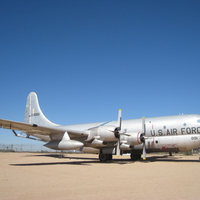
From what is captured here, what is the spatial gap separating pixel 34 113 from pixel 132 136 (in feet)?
50.6

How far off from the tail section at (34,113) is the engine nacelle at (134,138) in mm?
13114

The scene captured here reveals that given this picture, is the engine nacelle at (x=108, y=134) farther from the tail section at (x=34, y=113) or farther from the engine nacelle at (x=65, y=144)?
the tail section at (x=34, y=113)

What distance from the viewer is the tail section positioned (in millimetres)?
28234

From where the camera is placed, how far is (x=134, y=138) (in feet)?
60.2

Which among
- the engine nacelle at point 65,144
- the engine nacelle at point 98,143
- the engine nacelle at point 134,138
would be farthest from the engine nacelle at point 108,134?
the engine nacelle at point 65,144

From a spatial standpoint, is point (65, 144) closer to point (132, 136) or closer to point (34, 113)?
point (132, 136)

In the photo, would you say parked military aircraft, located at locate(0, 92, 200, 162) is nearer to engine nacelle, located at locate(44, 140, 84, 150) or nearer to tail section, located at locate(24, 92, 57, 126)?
engine nacelle, located at locate(44, 140, 84, 150)

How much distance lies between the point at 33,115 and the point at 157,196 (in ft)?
82.6

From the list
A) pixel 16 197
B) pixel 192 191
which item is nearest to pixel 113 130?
pixel 192 191

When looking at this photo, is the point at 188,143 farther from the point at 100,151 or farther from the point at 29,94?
the point at 29,94

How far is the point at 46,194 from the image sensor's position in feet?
19.6

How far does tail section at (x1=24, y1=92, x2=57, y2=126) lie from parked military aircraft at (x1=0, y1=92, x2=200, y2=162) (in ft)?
29.2

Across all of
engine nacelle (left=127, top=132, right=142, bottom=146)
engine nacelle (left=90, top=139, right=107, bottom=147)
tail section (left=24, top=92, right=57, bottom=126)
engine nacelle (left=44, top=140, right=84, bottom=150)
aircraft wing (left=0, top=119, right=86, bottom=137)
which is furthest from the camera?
tail section (left=24, top=92, right=57, bottom=126)

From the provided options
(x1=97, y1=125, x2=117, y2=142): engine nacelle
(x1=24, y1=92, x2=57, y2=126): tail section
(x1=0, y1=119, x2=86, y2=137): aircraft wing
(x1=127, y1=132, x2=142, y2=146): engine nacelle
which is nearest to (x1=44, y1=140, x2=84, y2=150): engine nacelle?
(x1=0, y1=119, x2=86, y2=137): aircraft wing
